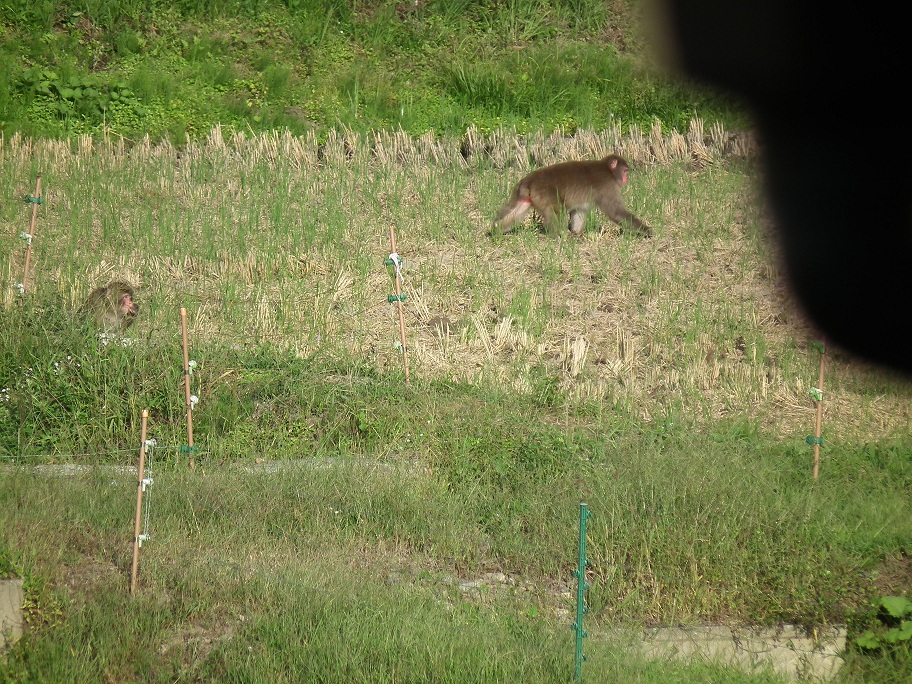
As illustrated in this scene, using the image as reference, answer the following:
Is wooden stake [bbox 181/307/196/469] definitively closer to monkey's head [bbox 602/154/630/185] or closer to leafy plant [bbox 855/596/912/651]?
leafy plant [bbox 855/596/912/651]

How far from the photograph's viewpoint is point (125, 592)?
4.81 metres

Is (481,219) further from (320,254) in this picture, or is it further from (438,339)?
(438,339)

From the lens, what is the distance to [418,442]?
6.76 metres

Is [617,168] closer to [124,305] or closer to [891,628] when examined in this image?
[124,305]

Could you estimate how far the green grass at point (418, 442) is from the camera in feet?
15.3

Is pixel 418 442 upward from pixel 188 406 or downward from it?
downward

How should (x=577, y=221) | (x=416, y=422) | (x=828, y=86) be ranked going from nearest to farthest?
(x=828, y=86)
(x=416, y=422)
(x=577, y=221)

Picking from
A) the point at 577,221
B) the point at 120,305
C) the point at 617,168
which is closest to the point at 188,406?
the point at 120,305

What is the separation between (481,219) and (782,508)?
6.57 metres

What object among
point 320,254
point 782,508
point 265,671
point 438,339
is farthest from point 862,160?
point 320,254

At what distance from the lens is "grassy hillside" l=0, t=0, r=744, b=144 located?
1658cm

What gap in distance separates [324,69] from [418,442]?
14.3m

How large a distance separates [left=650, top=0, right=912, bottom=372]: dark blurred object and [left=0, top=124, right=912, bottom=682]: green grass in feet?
4.63

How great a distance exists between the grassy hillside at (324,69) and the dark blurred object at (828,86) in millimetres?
11149
